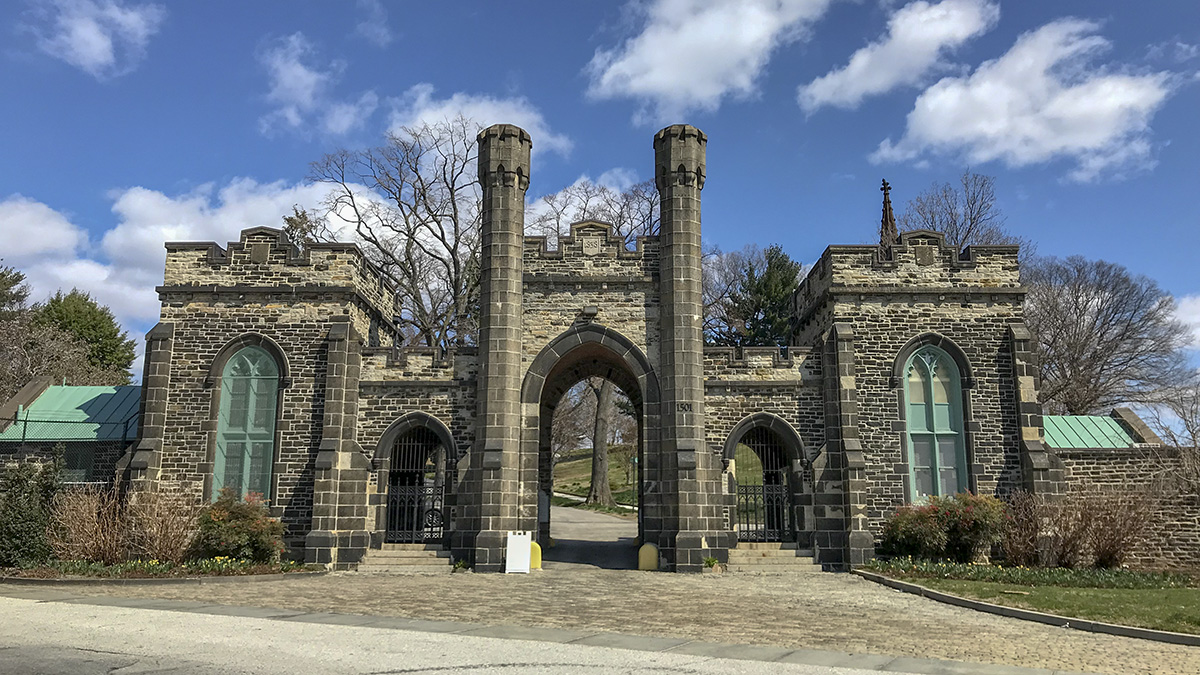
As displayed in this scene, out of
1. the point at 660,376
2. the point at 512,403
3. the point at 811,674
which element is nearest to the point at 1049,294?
the point at 660,376

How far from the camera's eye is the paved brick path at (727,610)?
30.9 feet

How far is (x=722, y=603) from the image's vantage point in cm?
1321

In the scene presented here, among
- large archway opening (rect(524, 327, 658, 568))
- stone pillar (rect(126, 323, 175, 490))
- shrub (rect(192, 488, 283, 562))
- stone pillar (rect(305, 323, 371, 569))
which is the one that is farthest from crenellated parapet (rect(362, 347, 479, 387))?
stone pillar (rect(126, 323, 175, 490))

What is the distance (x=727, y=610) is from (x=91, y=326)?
1470 inches

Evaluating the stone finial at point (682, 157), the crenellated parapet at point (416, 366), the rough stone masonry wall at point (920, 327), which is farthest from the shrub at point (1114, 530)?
the crenellated parapet at point (416, 366)

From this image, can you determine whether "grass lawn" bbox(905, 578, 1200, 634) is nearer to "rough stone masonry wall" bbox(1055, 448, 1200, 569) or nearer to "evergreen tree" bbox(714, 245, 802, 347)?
"rough stone masonry wall" bbox(1055, 448, 1200, 569)

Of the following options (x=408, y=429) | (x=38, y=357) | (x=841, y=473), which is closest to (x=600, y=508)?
(x=408, y=429)

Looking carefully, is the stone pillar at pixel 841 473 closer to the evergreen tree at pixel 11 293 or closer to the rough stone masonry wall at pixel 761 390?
the rough stone masonry wall at pixel 761 390

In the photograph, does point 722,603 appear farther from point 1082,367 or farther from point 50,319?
point 50,319

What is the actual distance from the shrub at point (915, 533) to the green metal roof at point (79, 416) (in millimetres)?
18148

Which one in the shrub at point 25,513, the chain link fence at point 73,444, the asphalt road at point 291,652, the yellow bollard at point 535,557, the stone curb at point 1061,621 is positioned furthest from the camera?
the chain link fence at point 73,444

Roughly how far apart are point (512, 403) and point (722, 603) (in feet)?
25.1

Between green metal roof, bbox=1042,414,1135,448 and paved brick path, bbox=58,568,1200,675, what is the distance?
279 inches

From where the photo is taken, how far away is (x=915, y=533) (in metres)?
17.9
